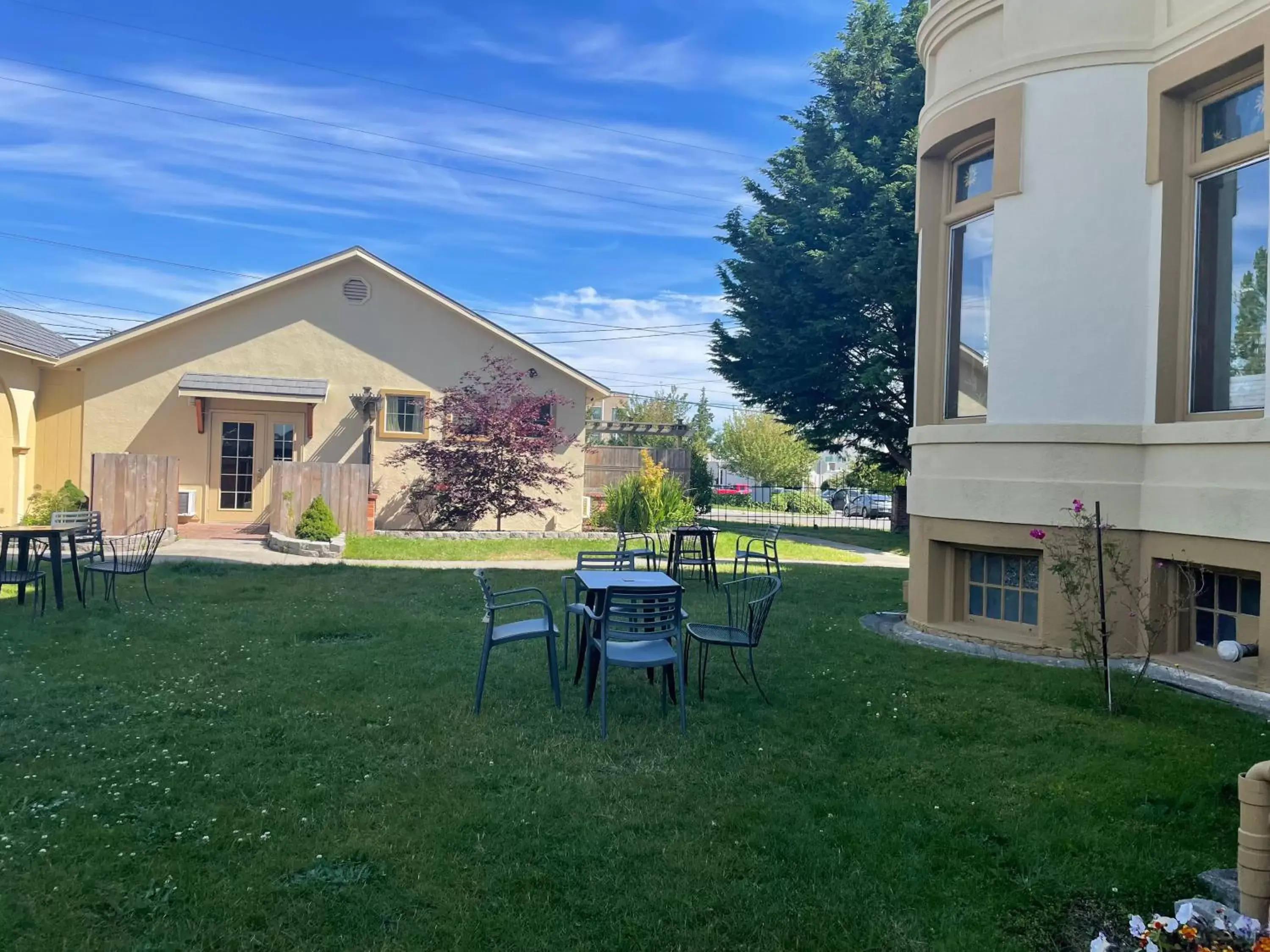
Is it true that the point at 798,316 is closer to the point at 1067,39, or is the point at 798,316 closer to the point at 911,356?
the point at 911,356

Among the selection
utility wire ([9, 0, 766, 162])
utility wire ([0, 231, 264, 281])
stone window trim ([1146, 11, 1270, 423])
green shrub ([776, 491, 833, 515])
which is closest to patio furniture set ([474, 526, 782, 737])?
stone window trim ([1146, 11, 1270, 423])

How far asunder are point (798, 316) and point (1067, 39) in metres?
13.3

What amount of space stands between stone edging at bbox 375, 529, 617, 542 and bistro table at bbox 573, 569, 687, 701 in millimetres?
9751

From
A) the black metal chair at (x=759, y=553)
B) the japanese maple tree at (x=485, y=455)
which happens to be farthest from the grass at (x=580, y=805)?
the japanese maple tree at (x=485, y=455)

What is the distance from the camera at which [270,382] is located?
16.8m

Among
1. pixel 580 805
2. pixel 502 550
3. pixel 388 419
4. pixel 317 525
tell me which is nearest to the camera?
pixel 580 805

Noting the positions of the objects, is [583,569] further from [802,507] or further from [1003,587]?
[802,507]

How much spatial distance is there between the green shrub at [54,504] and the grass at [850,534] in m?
12.7

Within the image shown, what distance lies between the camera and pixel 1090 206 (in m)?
6.94

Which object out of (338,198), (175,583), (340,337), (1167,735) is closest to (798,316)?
(340,337)

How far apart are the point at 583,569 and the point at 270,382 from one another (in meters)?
12.2

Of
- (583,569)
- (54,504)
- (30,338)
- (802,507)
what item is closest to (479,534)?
(54,504)

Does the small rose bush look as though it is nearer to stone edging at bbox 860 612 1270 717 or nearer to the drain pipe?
the drain pipe

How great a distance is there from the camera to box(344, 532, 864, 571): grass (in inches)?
535
